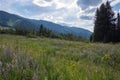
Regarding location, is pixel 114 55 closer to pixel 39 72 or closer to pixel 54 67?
pixel 54 67

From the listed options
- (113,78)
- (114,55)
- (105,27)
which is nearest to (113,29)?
(105,27)

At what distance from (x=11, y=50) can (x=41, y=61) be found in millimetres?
785

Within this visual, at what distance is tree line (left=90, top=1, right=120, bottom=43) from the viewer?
60.4m

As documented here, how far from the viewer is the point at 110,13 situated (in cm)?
6153

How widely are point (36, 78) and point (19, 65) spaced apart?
0.86 m

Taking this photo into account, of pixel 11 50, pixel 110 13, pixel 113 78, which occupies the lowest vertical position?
pixel 113 78

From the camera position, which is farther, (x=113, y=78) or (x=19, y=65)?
(x=113, y=78)

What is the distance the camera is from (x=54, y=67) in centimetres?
443

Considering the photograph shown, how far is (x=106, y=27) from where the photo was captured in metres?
60.4

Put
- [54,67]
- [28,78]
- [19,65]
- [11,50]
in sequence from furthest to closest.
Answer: [11,50], [54,67], [19,65], [28,78]

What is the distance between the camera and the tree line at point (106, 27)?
2379 inches

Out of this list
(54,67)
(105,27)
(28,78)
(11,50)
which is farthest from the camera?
(105,27)

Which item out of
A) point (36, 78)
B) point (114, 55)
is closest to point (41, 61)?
point (36, 78)

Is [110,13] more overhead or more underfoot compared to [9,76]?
more overhead
